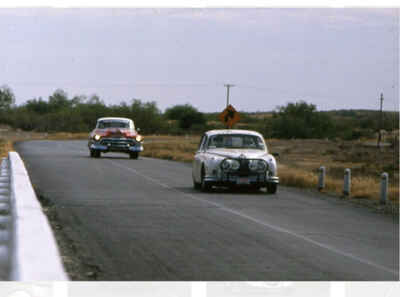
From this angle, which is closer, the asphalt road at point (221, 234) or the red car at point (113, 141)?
the asphalt road at point (221, 234)

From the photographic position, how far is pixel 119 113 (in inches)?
6201

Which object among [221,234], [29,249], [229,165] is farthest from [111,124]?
[29,249]

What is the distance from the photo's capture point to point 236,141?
21.9 meters

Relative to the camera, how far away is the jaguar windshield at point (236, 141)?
2178cm

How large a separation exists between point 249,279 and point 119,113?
5913 inches

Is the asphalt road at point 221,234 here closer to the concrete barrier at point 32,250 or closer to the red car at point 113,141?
the concrete barrier at point 32,250

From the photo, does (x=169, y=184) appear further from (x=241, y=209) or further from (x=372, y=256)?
(x=372, y=256)

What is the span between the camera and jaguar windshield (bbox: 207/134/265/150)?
2178 centimetres

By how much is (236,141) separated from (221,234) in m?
9.73

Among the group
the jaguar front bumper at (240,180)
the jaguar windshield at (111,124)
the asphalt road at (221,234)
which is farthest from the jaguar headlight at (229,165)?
the jaguar windshield at (111,124)

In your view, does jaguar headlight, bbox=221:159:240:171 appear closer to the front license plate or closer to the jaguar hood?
the jaguar hood

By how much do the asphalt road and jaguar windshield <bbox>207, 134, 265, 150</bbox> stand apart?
1.30 metres

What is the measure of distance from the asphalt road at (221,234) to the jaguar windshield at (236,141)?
1295 mm

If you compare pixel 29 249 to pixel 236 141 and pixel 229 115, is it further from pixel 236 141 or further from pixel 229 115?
pixel 229 115
